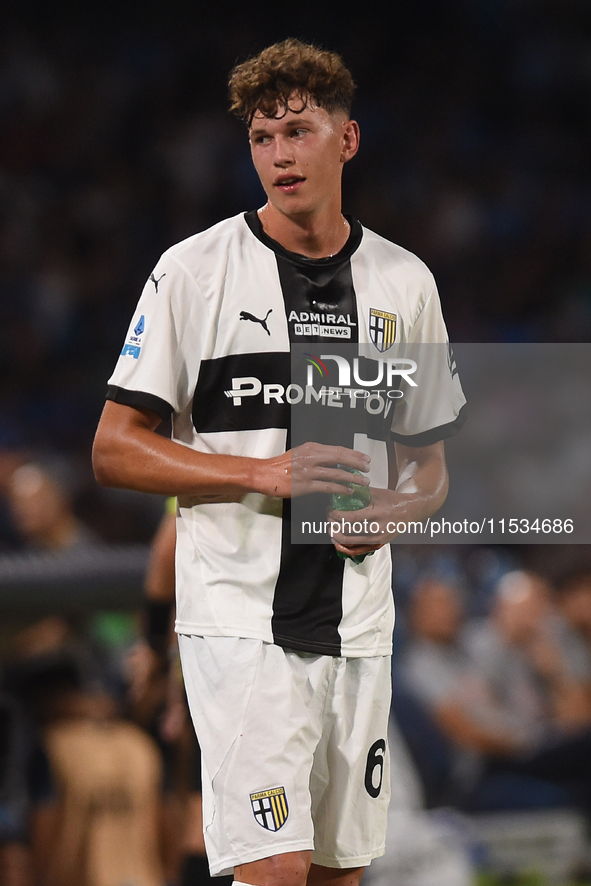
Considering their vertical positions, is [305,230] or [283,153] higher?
[283,153]

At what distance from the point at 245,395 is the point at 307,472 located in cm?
25

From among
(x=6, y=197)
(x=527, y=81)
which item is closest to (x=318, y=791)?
(x=6, y=197)

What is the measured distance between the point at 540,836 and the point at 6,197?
4921mm

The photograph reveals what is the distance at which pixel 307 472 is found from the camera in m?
2.10

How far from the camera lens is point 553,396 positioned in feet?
21.6

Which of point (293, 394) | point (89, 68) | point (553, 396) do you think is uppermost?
point (89, 68)

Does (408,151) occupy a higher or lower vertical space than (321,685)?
higher

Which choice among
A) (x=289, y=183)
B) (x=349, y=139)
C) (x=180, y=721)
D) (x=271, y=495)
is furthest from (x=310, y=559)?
(x=180, y=721)

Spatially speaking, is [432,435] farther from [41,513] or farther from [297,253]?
[41,513]

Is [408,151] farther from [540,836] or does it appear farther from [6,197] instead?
[540,836]

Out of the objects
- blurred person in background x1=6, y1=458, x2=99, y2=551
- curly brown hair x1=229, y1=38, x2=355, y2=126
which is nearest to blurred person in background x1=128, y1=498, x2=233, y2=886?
blurred person in background x1=6, y1=458, x2=99, y2=551

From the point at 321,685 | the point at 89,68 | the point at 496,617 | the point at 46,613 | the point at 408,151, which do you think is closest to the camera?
the point at 321,685

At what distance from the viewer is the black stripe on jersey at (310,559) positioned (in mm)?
2193

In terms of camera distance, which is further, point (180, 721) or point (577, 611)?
point (577, 611)
